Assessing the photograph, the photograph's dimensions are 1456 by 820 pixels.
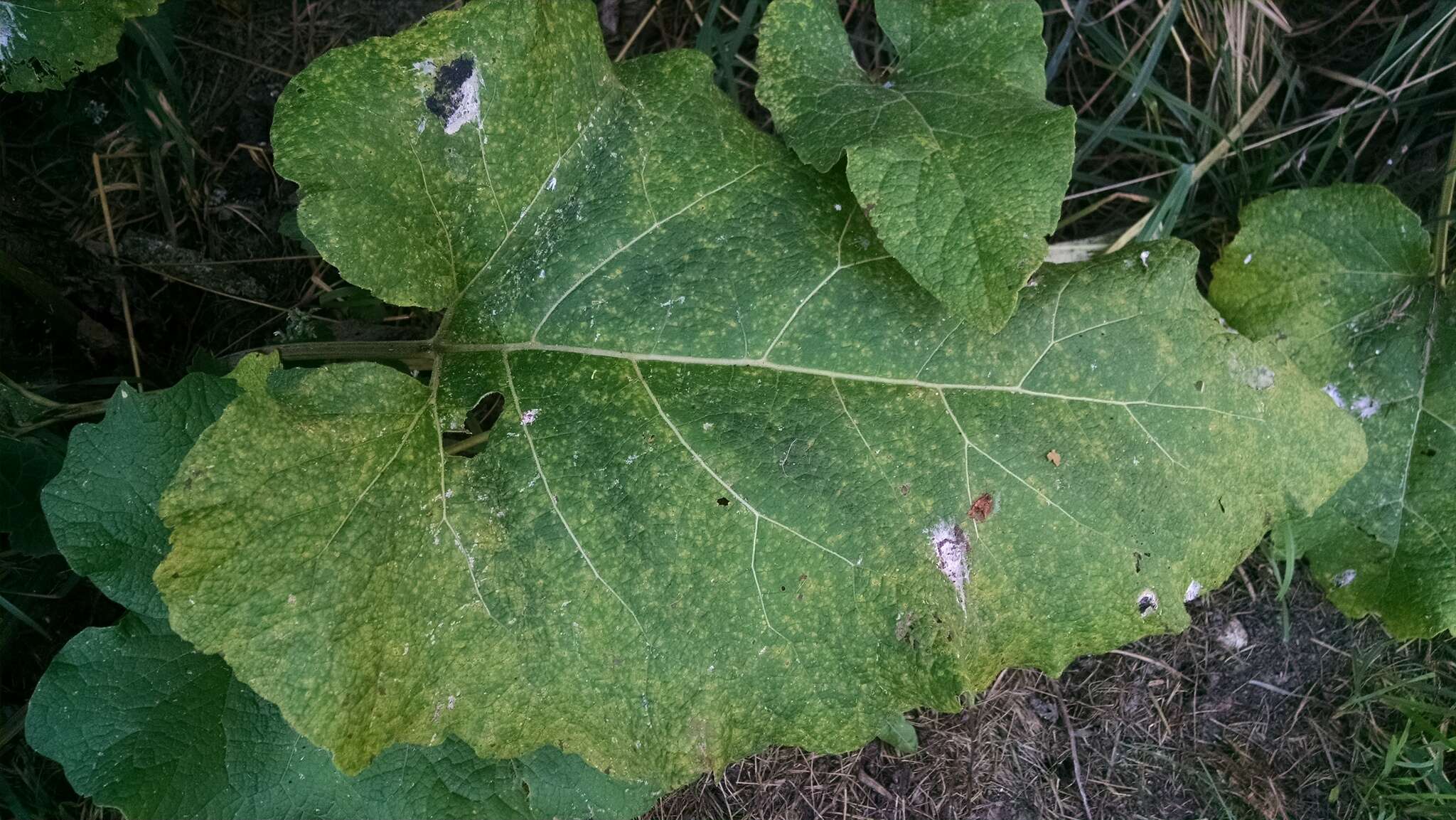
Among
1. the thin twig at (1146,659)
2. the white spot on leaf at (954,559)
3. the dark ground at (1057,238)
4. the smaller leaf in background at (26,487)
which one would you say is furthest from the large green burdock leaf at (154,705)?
the thin twig at (1146,659)

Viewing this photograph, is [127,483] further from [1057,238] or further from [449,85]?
[1057,238]

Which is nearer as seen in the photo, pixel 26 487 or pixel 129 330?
pixel 26 487

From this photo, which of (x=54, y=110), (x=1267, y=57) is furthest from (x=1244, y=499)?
(x=54, y=110)

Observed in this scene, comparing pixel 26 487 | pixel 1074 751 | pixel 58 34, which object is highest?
pixel 58 34

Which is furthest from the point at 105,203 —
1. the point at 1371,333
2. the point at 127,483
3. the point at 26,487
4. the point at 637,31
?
the point at 1371,333

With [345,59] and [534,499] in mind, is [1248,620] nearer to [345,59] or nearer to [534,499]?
[534,499]

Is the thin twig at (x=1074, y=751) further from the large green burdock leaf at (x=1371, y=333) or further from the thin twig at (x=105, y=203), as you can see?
the thin twig at (x=105, y=203)

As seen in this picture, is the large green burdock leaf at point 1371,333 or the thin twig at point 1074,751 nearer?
the large green burdock leaf at point 1371,333
